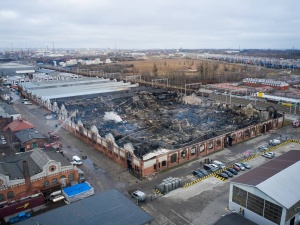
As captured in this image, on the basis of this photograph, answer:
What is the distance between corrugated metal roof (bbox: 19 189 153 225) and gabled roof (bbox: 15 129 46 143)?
1622cm

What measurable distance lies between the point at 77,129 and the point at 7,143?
8.48 m

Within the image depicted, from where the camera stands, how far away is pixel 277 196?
1669 cm

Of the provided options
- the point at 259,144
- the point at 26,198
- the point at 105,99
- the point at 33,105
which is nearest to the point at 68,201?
the point at 26,198

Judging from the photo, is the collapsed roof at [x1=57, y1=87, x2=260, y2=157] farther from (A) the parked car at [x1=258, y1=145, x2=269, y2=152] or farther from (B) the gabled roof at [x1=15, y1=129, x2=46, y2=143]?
(B) the gabled roof at [x1=15, y1=129, x2=46, y2=143]

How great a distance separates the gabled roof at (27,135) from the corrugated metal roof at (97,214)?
16222mm

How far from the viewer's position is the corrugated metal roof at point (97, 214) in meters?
15.5

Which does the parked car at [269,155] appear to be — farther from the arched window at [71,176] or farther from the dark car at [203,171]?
the arched window at [71,176]

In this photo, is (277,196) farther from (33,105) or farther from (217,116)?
(33,105)

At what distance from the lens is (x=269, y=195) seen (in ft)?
54.4

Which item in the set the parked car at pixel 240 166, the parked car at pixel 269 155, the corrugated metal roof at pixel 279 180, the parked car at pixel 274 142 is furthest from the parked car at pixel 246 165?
the parked car at pixel 274 142

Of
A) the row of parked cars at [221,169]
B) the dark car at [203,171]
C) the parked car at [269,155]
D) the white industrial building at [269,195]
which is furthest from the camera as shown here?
the parked car at [269,155]

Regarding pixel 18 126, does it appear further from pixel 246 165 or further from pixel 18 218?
pixel 246 165

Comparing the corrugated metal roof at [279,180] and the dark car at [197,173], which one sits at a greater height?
the corrugated metal roof at [279,180]

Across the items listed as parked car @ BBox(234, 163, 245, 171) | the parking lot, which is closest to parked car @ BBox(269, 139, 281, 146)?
parked car @ BBox(234, 163, 245, 171)
